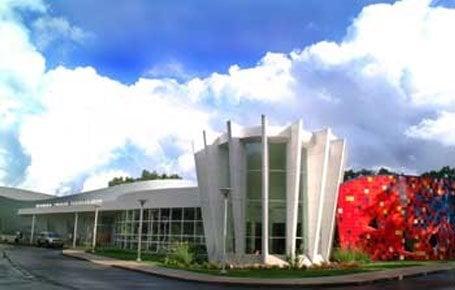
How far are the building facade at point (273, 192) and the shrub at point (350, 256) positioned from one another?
1573 mm

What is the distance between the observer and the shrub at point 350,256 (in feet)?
128

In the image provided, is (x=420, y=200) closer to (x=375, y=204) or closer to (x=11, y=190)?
(x=375, y=204)

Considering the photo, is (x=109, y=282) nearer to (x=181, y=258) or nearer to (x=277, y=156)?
(x=181, y=258)

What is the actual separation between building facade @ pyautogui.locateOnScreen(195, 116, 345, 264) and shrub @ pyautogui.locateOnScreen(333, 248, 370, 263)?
61.9 inches

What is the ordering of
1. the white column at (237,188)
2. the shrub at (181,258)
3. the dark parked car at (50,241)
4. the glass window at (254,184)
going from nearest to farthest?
the shrub at (181,258)
the white column at (237,188)
the glass window at (254,184)
the dark parked car at (50,241)

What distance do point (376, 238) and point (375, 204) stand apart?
238 centimetres

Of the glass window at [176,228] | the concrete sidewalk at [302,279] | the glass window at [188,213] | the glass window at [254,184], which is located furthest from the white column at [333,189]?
the glass window at [176,228]

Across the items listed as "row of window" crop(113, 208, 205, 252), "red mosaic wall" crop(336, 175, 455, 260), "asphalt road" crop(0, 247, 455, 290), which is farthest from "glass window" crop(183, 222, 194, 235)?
"asphalt road" crop(0, 247, 455, 290)

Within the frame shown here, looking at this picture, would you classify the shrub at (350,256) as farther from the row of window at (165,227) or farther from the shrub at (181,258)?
the row of window at (165,227)

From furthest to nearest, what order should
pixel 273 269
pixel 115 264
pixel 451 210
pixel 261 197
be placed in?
pixel 451 210 → pixel 261 197 → pixel 115 264 → pixel 273 269

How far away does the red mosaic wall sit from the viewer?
4519cm

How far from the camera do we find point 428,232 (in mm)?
47000

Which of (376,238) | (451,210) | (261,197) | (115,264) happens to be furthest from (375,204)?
(115,264)

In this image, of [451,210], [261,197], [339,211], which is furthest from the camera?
[451,210]
